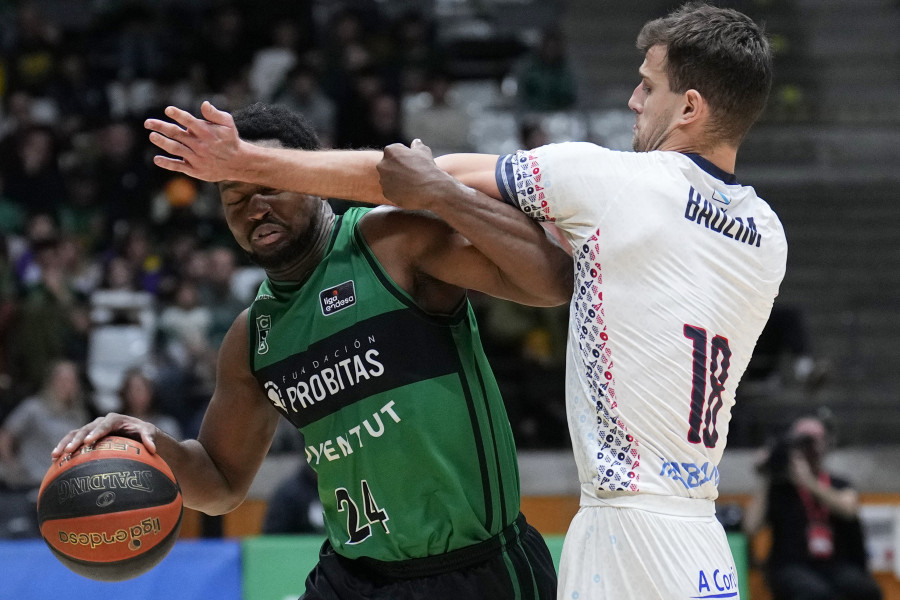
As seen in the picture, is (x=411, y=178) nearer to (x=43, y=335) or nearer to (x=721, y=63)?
(x=721, y=63)

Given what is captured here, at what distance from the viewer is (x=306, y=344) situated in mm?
3609

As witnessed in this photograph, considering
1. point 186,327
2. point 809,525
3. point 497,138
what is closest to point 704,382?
point 809,525

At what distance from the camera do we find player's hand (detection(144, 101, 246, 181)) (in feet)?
10.5

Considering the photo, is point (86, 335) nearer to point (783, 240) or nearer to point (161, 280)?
point (161, 280)

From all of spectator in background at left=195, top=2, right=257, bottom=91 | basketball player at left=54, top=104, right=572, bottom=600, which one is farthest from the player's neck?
spectator in background at left=195, top=2, right=257, bottom=91

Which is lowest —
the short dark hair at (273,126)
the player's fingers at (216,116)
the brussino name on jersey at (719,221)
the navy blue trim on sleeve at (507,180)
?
the brussino name on jersey at (719,221)

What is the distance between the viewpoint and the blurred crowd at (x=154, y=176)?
9.77 m

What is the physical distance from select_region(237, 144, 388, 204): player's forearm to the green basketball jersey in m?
0.35

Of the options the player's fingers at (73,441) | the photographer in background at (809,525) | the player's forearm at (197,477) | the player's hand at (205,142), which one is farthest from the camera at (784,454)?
the player's hand at (205,142)

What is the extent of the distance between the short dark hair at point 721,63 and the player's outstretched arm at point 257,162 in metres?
0.85

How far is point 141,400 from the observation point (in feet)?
30.0

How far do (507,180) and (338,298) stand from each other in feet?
2.46

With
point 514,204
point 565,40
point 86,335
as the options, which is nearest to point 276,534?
point 86,335

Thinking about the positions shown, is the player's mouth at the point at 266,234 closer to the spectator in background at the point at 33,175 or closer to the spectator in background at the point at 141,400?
the spectator in background at the point at 141,400
